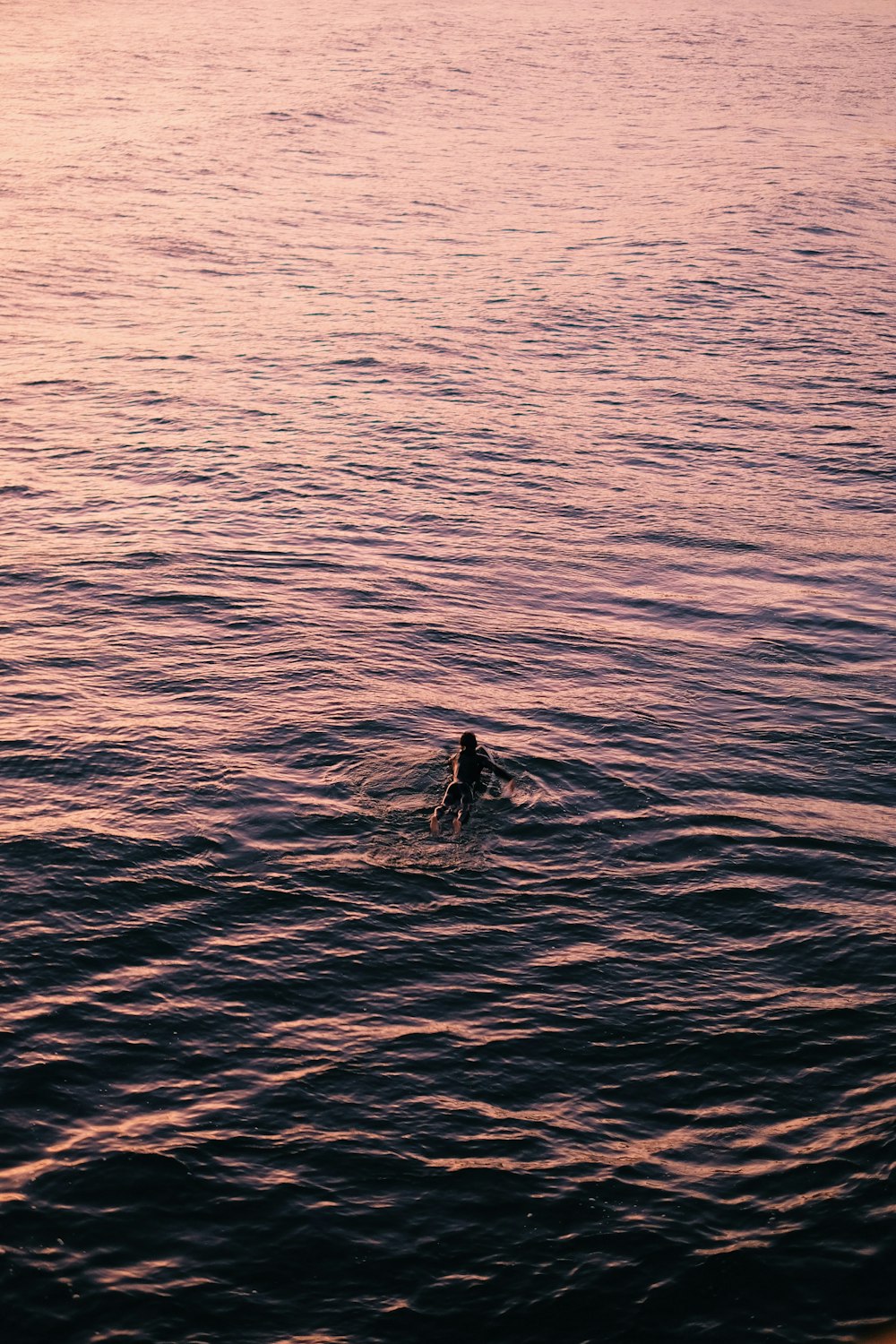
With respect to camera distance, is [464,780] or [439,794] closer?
[464,780]

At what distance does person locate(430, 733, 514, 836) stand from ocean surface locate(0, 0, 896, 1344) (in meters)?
0.29

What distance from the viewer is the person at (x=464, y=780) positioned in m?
17.8

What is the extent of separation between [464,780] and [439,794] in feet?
1.85

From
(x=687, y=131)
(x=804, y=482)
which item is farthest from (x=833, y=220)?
(x=804, y=482)

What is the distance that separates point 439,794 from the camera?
60.4ft

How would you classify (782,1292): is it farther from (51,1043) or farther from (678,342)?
(678,342)

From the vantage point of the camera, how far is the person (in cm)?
1777

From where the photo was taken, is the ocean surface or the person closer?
the ocean surface

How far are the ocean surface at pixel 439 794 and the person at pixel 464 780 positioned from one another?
29 cm

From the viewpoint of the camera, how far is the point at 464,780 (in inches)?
708

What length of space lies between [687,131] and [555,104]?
810 cm

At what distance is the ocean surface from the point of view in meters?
12.4

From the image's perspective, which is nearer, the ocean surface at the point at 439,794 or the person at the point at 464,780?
the ocean surface at the point at 439,794

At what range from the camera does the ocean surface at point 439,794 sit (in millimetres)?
12352
